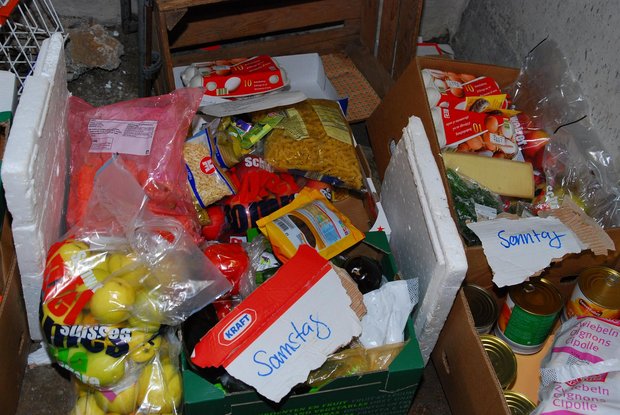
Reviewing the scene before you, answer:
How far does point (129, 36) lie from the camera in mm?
2703

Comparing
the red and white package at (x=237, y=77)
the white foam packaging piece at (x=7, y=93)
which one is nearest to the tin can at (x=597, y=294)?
the red and white package at (x=237, y=77)

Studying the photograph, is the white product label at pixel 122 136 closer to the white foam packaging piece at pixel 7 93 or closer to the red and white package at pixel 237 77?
the white foam packaging piece at pixel 7 93

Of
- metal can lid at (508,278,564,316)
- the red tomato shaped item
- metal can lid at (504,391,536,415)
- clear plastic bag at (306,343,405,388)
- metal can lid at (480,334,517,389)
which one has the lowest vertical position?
metal can lid at (504,391,536,415)

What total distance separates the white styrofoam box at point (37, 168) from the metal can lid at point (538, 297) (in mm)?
1173

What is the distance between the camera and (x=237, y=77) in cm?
224

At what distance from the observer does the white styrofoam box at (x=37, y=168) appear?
1.41 metres

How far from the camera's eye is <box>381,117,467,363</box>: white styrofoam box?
1537mm

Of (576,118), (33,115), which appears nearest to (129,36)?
(33,115)

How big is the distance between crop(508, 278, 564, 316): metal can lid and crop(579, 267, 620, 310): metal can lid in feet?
0.24

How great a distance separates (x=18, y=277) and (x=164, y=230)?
1.36 ft

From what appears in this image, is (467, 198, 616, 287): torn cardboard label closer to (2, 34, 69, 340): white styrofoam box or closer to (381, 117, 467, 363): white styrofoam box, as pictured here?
(381, 117, 467, 363): white styrofoam box

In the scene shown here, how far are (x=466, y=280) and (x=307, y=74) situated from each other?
112 centimetres

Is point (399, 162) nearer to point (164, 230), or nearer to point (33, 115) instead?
point (164, 230)

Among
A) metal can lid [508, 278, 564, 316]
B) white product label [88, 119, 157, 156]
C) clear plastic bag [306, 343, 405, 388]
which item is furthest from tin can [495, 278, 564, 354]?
white product label [88, 119, 157, 156]
